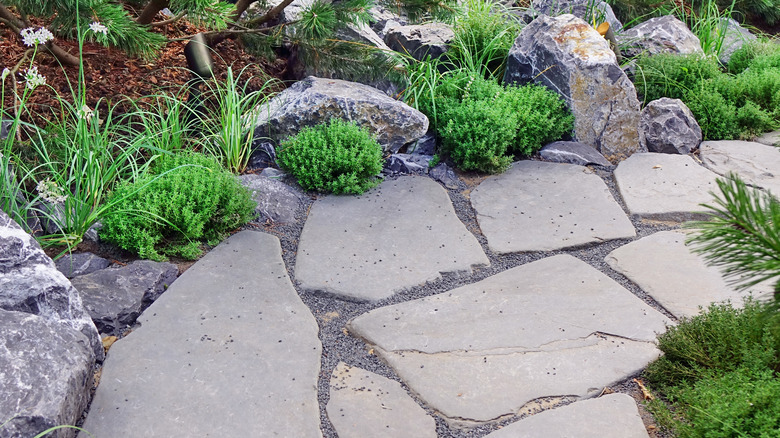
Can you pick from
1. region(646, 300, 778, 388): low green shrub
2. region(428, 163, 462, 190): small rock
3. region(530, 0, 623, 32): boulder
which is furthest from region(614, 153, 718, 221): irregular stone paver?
region(530, 0, 623, 32): boulder

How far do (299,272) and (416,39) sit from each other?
2.80m

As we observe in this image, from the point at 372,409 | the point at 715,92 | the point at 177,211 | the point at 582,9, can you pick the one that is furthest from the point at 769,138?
the point at 177,211

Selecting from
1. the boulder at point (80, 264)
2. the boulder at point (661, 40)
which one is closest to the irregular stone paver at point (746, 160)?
the boulder at point (661, 40)

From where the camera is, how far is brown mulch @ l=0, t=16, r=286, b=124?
163 inches

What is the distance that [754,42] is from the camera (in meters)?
5.80

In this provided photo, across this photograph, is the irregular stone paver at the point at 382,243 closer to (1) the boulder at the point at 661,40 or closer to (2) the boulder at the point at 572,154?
(2) the boulder at the point at 572,154

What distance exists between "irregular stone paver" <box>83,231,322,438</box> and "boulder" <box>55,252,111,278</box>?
40 centimetres

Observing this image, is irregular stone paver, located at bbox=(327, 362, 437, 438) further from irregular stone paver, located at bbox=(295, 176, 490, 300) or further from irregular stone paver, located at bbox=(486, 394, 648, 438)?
irregular stone paver, located at bbox=(295, 176, 490, 300)

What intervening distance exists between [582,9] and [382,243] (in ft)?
11.4

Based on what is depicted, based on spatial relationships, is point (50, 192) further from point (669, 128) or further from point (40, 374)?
point (669, 128)

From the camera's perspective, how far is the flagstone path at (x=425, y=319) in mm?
2273

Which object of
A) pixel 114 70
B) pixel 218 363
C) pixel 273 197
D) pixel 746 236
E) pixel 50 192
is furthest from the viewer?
pixel 114 70

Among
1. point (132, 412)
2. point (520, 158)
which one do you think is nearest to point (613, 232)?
point (520, 158)

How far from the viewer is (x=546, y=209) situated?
3.60 metres
